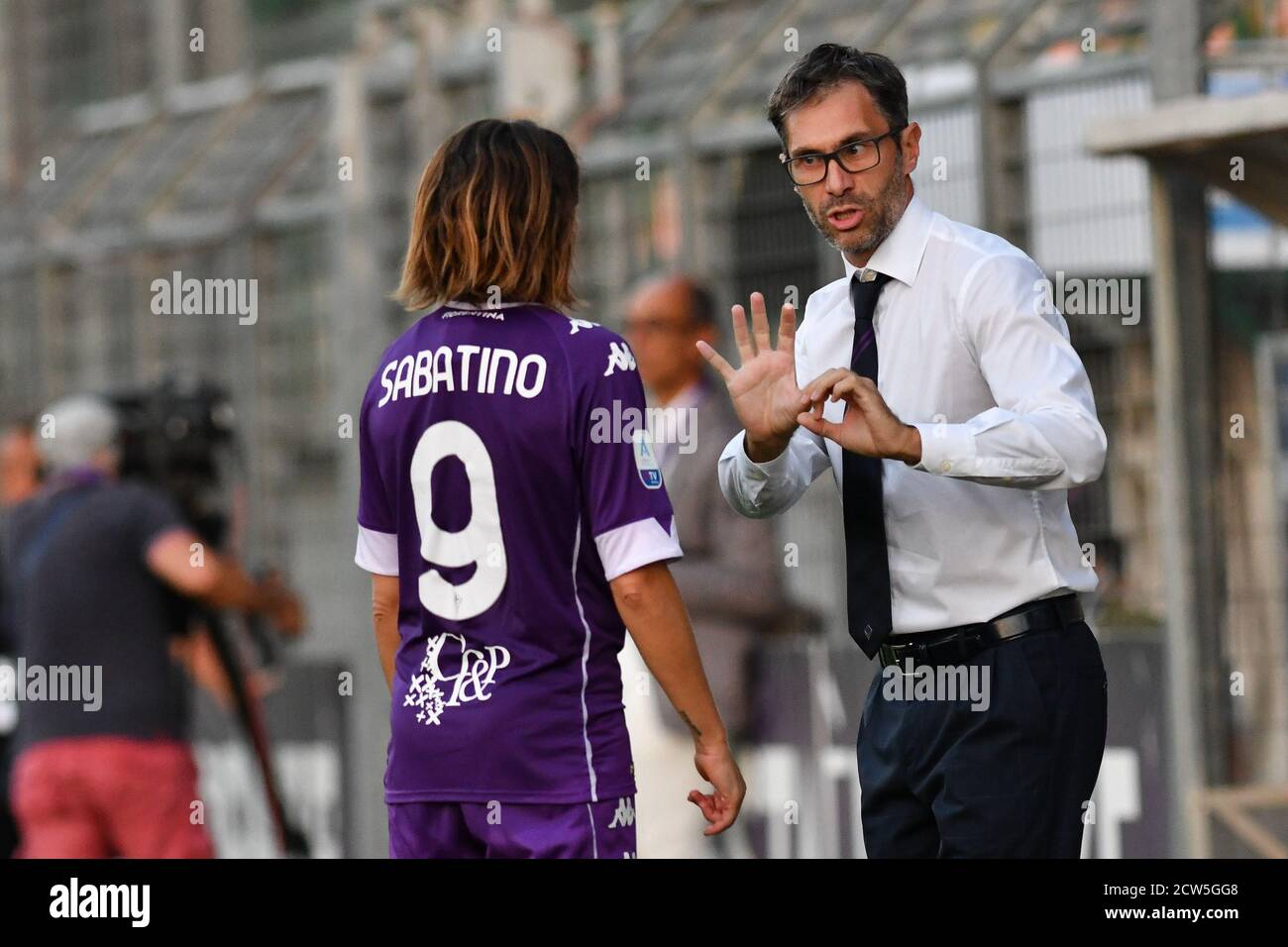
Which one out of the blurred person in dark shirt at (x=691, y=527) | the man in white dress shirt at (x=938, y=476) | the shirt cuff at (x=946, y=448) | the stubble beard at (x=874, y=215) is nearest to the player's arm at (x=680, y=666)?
the man in white dress shirt at (x=938, y=476)

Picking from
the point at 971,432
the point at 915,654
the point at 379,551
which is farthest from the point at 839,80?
the point at 379,551

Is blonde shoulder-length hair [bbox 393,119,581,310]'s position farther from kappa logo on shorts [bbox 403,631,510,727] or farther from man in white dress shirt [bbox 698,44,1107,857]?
kappa logo on shorts [bbox 403,631,510,727]

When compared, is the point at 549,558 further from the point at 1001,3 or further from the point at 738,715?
A: the point at 1001,3

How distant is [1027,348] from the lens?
132 inches

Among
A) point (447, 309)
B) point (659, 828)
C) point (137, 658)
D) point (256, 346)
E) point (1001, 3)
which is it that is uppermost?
point (1001, 3)

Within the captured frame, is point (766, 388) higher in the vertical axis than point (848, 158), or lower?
lower

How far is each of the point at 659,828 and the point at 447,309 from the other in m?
2.65

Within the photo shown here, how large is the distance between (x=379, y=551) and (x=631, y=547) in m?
0.48

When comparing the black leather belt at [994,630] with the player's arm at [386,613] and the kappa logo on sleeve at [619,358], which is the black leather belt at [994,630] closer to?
the kappa logo on sleeve at [619,358]

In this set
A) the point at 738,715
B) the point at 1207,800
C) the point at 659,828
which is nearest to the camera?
the point at 1207,800

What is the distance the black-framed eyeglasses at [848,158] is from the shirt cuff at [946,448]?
0.49m

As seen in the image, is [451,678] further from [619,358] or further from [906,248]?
[906,248]

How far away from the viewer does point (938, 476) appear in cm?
351

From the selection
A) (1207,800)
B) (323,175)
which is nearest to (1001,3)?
(1207,800)
